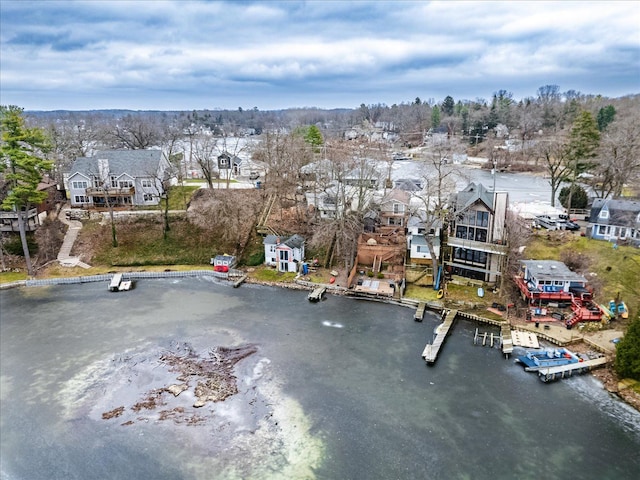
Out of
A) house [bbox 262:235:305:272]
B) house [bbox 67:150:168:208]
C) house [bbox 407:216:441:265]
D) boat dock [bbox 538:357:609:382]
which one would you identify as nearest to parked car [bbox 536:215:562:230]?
house [bbox 407:216:441:265]

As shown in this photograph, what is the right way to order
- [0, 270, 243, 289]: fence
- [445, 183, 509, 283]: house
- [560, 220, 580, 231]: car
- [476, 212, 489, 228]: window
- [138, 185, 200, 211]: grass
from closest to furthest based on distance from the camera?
[445, 183, 509, 283]: house
[476, 212, 489, 228]: window
[0, 270, 243, 289]: fence
[560, 220, 580, 231]: car
[138, 185, 200, 211]: grass

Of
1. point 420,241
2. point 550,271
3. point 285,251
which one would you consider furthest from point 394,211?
point 550,271

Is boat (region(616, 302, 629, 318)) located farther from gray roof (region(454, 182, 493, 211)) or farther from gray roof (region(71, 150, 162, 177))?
gray roof (region(71, 150, 162, 177))

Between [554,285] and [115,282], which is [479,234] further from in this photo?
[115,282]

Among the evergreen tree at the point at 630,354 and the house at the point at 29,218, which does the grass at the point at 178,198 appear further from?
the evergreen tree at the point at 630,354

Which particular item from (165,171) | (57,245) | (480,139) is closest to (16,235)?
(57,245)

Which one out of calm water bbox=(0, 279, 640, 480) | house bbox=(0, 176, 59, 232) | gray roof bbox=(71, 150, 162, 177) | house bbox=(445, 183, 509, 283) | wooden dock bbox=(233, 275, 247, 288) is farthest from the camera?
gray roof bbox=(71, 150, 162, 177)
